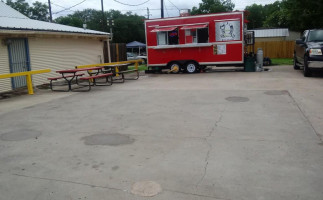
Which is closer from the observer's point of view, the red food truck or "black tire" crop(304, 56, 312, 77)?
"black tire" crop(304, 56, 312, 77)

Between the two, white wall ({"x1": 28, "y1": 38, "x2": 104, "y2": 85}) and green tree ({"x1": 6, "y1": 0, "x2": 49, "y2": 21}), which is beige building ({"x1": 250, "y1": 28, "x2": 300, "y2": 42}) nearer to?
white wall ({"x1": 28, "y1": 38, "x2": 104, "y2": 85})

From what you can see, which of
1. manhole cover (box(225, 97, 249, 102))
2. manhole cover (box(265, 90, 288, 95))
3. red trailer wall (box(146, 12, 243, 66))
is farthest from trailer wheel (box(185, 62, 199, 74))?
manhole cover (box(225, 97, 249, 102))

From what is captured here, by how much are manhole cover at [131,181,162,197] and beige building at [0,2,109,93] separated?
10109mm

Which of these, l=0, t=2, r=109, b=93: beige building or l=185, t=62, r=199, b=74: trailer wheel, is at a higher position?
l=0, t=2, r=109, b=93: beige building

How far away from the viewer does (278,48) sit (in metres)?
28.5

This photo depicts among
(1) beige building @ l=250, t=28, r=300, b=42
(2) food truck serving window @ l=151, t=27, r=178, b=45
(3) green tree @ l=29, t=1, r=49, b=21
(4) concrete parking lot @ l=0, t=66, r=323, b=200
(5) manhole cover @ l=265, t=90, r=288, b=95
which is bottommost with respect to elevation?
(4) concrete parking lot @ l=0, t=66, r=323, b=200

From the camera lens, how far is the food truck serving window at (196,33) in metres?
17.1

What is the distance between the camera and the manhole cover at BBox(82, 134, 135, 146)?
5.68 meters

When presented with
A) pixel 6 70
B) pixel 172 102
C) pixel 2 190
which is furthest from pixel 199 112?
pixel 6 70

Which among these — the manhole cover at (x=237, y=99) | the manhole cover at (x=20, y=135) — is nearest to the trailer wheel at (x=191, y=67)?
the manhole cover at (x=237, y=99)

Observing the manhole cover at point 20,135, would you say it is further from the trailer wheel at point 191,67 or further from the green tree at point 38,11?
the green tree at point 38,11

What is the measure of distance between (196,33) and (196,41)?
433mm

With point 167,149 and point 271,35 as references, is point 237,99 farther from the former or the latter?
point 271,35

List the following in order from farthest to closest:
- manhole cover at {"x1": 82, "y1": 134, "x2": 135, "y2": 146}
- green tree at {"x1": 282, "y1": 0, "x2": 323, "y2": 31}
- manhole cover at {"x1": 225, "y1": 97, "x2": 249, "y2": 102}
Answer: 1. green tree at {"x1": 282, "y1": 0, "x2": 323, "y2": 31}
2. manhole cover at {"x1": 225, "y1": 97, "x2": 249, "y2": 102}
3. manhole cover at {"x1": 82, "y1": 134, "x2": 135, "y2": 146}
